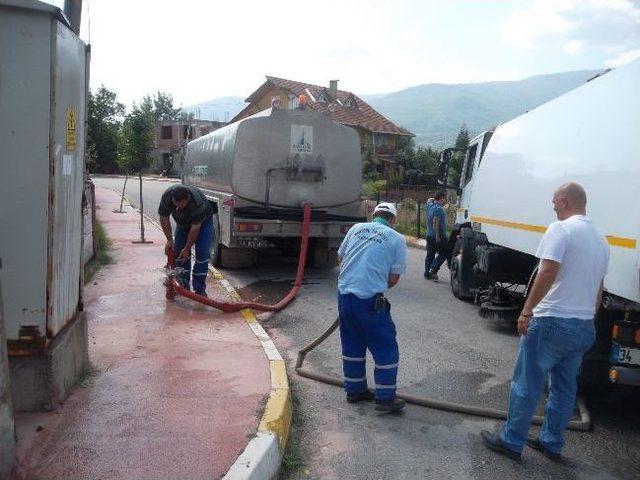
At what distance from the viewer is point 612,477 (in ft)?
11.8

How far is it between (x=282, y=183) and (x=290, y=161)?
0.40 m

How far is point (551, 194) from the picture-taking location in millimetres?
5500

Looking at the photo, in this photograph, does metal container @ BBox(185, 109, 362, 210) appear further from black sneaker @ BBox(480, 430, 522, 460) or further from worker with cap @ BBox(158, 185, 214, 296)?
black sneaker @ BBox(480, 430, 522, 460)

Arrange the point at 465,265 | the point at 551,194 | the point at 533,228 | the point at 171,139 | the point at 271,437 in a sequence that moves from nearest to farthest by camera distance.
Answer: the point at 271,437, the point at 551,194, the point at 533,228, the point at 465,265, the point at 171,139

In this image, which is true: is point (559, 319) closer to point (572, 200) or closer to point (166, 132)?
point (572, 200)

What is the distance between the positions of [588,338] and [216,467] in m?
2.40

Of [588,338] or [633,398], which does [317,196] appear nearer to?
[633,398]

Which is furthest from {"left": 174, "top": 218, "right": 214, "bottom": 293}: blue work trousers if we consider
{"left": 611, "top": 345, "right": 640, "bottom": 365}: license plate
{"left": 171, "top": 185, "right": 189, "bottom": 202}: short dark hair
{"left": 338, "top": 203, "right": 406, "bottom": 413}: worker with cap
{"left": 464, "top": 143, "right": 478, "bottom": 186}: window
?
{"left": 611, "top": 345, "right": 640, "bottom": 365}: license plate

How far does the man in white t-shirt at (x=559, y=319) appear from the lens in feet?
11.8

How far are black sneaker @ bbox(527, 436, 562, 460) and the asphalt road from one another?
43 mm

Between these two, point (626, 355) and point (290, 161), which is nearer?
point (626, 355)

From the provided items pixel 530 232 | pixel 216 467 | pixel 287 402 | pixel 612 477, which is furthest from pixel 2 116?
pixel 530 232

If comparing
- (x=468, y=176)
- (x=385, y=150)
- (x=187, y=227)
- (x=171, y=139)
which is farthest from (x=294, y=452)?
(x=171, y=139)

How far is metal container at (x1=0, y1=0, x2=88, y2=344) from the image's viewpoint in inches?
133
